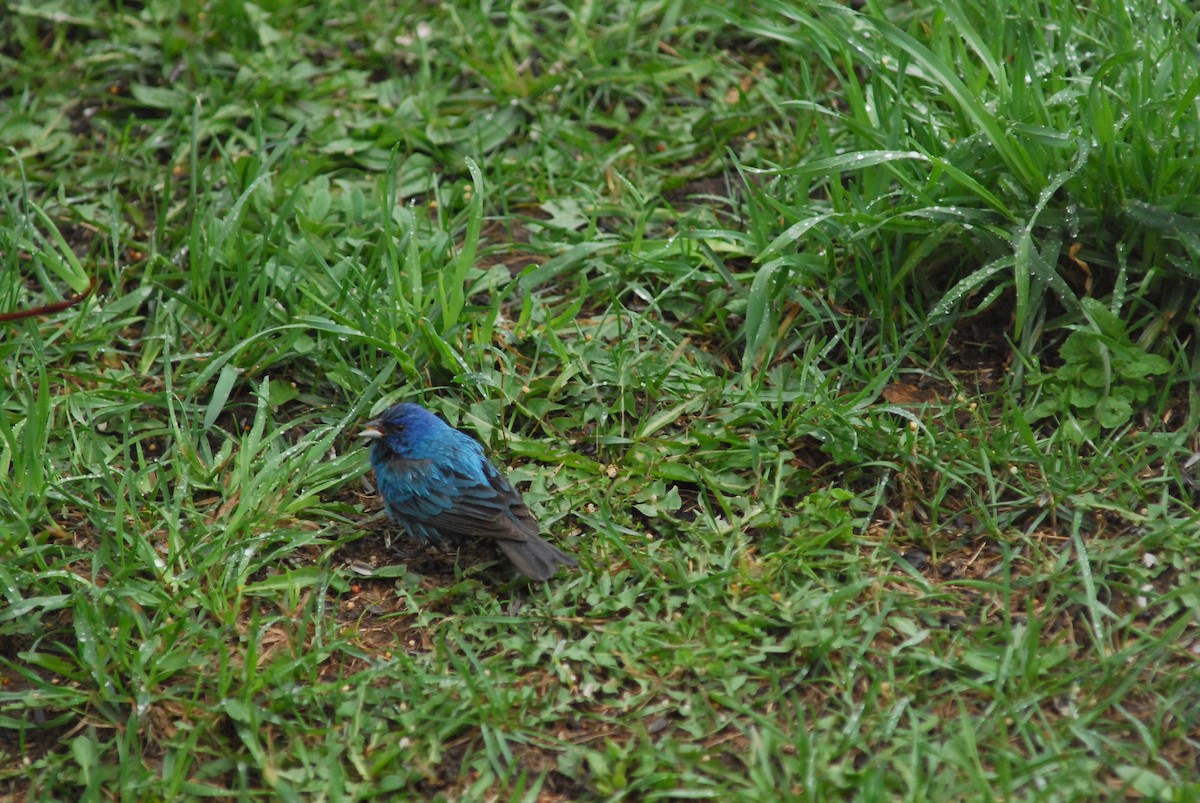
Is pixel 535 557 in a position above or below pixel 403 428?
below

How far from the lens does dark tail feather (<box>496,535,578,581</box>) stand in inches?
129

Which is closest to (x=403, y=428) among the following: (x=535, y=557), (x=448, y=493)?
(x=448, y=493)

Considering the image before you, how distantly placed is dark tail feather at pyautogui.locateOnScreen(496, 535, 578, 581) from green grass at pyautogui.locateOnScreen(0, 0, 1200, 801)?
82mm

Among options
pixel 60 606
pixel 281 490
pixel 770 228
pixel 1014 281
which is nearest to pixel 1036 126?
pixel 1014 281

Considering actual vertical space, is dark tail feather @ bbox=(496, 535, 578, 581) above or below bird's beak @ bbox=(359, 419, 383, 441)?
below

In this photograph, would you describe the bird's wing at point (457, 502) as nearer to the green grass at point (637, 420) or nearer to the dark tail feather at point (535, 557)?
the dark tail feather at point (535, 557)

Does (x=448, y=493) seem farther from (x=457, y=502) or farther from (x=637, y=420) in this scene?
(x=637, y=420)

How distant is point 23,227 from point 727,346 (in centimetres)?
242

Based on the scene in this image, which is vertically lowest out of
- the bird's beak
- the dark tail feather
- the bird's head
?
the dark tail feather

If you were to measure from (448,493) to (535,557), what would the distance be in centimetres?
31

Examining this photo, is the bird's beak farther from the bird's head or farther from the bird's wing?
the bird's wing

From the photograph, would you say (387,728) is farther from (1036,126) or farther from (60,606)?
(1036,126)

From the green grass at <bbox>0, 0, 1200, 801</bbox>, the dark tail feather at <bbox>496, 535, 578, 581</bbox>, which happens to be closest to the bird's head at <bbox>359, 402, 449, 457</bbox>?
the green grass at <bbox>0, 0, 1200, 801</bbox>

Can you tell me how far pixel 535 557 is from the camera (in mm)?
3305
